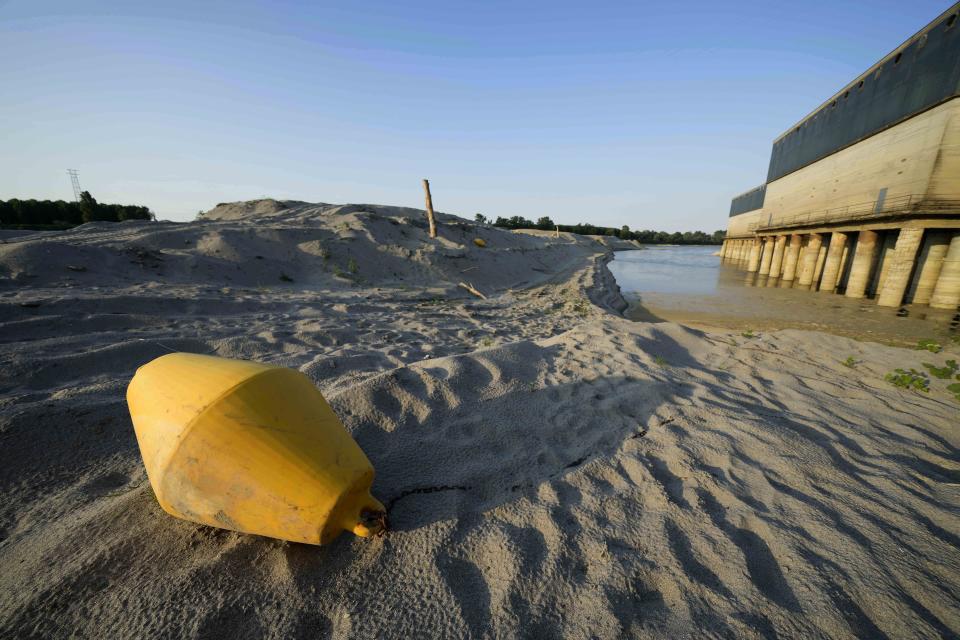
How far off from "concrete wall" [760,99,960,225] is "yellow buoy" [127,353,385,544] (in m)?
20.1

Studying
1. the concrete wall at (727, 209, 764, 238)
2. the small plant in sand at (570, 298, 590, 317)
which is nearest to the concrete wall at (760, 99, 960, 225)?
the concrete wall at (727, 209, 764, 238)

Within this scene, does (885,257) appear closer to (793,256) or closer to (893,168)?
(893,168)

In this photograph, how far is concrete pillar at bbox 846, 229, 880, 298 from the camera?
1415 cm

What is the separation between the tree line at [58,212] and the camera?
25.0 meters

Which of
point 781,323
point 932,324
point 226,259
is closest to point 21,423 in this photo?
point 226,259

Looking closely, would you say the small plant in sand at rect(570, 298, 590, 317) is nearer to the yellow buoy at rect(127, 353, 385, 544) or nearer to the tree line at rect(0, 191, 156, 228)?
the yellow buoy at rect(127, 353, 385, 544)

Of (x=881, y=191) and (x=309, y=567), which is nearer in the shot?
(x=309, y=567)

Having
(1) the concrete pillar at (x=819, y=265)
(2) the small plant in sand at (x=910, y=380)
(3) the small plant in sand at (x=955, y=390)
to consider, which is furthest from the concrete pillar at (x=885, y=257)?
(3) the small plant in sand at (x=955, y=390)

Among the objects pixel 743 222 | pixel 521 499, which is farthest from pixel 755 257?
pixel 521 499

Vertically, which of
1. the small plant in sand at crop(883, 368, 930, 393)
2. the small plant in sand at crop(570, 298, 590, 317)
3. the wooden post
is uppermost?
the wooden post

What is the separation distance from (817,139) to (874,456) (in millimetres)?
28217

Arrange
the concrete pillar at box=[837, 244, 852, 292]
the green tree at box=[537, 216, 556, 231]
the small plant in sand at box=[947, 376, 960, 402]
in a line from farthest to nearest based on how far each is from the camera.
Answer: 1. the green tree at box=[537, 216, 556, 231]
2. the concrete pillar at box=[837, 244, 852, 292]
3. the small plant in sand at box=[947, 376, 960, 402]

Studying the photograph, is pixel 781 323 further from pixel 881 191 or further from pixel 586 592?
pixel 586 592

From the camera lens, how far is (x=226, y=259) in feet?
28.7
